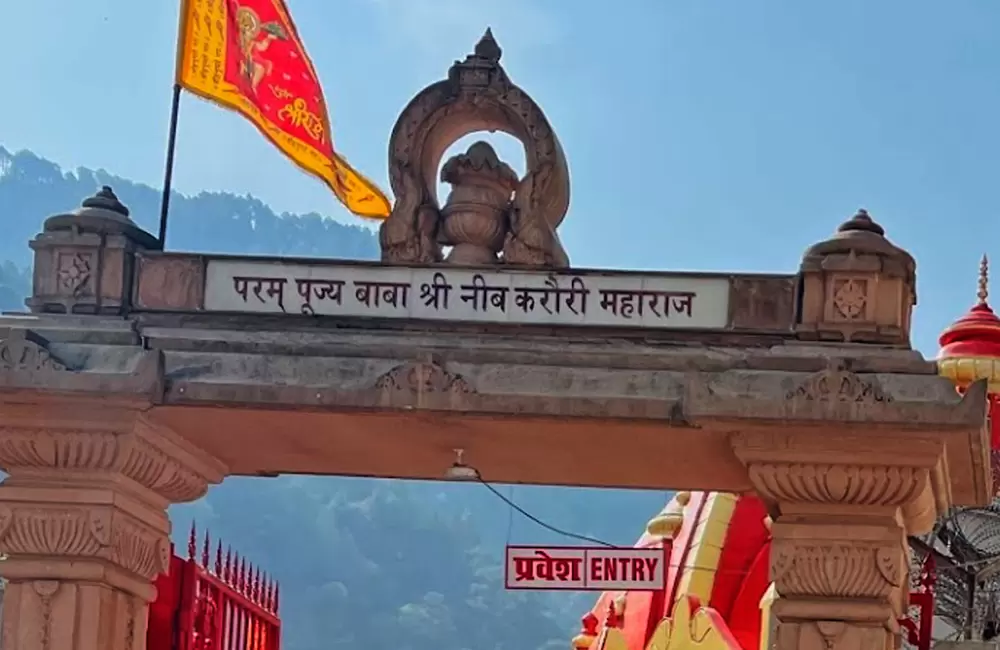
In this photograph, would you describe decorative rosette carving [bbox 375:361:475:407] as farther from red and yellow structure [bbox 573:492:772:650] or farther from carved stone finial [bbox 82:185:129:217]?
red and yellow structure [bbox 573:492:772:650]

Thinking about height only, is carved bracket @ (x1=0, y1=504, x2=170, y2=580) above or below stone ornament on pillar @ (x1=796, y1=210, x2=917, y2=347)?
below

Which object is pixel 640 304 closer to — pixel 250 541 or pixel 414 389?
pixel 414 389

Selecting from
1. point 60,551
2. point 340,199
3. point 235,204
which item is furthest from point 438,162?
point 235,204

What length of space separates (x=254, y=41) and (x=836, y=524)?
5.25 meters

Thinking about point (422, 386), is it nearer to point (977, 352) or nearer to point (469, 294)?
point (469, 294)

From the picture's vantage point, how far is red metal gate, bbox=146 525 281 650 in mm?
9141

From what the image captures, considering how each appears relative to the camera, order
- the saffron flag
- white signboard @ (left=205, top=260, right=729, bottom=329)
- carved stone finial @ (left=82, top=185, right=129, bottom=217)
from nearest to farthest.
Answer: white signboard @ (left=205, top=260, right=729, bottom=329) → carved stone finial @ (left=82, top=185, right=129, bottom=217) → the saffron flag

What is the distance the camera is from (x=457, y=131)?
322 inches

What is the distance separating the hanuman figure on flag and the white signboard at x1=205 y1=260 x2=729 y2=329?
3154mm

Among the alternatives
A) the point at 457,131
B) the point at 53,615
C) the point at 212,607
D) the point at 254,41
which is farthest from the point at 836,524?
the point at 254,41

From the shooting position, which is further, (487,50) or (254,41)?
(254,41)

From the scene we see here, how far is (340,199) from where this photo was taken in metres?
12.6

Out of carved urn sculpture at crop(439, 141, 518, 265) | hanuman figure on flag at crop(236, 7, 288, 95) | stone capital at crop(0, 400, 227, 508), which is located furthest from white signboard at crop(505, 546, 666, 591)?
hanuman figure on flag at crop(236, 7, 288, 95)

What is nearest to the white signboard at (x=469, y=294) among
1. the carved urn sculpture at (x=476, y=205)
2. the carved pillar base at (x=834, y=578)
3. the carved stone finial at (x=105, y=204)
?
the carved urn sculpture at (x=476, y=205)
